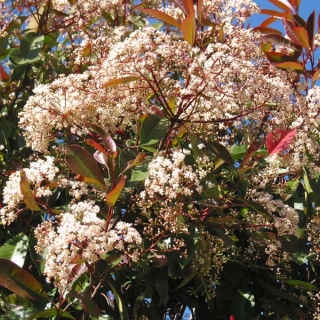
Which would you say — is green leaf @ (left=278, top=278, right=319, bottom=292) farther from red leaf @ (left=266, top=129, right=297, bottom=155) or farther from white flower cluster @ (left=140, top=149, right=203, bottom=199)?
white flower cluster @ (left=140, top=149, right=203, bottom=199)

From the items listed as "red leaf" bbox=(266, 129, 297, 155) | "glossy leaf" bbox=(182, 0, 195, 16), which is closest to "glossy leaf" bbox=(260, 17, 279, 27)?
"glossy leaf" bbox=(182, 0, 195, 16)

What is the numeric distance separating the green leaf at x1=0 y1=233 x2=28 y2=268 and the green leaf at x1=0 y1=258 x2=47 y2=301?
0.31m

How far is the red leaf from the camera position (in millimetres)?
2381

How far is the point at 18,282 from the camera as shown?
202 cm

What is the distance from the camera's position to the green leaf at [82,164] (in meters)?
2.12

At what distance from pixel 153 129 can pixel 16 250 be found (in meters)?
0.68

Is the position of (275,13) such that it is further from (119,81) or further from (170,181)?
(170,181)

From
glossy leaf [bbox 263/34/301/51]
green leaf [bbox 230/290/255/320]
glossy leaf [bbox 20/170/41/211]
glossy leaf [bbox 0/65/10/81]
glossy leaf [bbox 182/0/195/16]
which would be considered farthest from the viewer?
glossy leaf [bbox 0/65/10/81]

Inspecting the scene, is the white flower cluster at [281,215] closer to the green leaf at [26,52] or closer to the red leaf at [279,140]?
the red leaf at [279,140]

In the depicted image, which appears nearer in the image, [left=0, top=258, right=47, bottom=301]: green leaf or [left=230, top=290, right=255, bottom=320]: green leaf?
[left=0, top=258, right=47, bottom=301]: green leaf

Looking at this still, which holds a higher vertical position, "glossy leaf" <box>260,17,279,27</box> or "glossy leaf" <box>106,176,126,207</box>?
"glossy leaf" <box>260,17,279,27</box>

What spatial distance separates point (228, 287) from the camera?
105 inches

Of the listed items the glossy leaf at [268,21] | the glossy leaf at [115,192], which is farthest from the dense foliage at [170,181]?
the glossy leaf at [268,21]

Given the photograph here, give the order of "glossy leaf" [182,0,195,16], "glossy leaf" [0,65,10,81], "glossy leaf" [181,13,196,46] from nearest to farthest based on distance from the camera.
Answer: "glossy leaf" [181,13,196,46], "glossy leaf" [182,0,195,16], "glossy leaf" [0,65,10,81]
